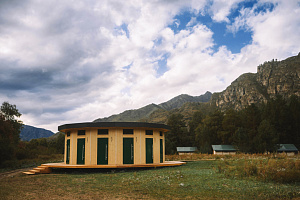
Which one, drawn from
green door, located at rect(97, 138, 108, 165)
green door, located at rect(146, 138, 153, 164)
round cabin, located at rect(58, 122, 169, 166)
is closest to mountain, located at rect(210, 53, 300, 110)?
green door, located at rect(146, 138, 153, 164)

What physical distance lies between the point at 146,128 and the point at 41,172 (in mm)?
8188

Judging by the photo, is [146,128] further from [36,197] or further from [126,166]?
[36,197]

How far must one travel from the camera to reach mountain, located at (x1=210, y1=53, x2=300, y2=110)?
14350cm

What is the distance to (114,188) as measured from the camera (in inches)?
372

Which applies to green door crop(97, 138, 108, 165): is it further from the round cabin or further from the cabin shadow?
the cabin shadow

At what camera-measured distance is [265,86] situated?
6358 inches

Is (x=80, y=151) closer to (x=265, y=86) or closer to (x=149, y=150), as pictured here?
(x=149, y=150)

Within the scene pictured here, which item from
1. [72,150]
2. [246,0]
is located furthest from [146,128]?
[246,0]

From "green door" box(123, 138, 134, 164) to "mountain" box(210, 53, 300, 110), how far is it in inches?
5553

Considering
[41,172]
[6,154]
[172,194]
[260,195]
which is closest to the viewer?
[260,195]

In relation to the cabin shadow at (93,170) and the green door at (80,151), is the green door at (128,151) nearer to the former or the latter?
the cabin shadow at (93,170)

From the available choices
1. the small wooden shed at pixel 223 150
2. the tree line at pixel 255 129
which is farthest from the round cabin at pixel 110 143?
the small wooden shed at pixel 223 150

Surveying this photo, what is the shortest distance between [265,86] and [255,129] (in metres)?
132

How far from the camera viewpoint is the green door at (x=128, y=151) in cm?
1684
